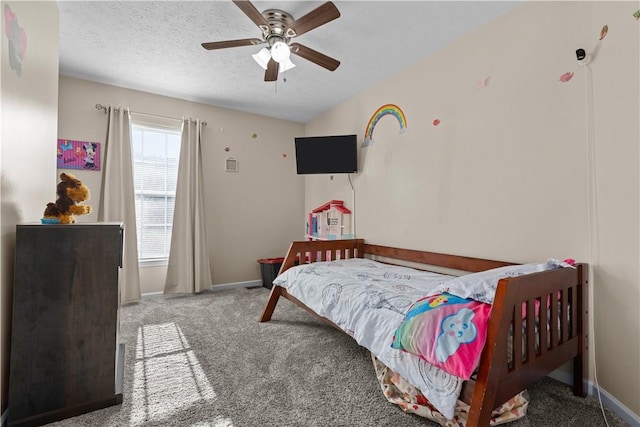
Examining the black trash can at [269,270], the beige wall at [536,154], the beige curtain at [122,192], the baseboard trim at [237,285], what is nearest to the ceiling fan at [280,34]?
the beige wall at [536,154]

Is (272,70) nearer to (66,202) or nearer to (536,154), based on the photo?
(66,202)

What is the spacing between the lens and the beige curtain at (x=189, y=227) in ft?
10.9

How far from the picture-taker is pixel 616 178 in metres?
1.41

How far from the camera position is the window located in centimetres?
329

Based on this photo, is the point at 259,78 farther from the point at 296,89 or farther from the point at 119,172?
the point at 119,172

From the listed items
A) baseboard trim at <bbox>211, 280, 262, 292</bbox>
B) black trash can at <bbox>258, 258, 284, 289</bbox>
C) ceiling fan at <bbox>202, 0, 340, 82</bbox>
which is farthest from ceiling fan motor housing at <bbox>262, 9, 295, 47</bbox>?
baseboard trim at <bbox>211, 280, 262, 292</bbox>

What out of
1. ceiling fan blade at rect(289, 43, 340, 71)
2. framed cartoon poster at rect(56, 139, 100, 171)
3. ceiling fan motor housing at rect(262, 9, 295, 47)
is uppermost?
ceiling fan motor housing at rect(262, 9, 295, 47)

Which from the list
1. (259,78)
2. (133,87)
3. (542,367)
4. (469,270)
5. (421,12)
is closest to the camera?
(542,367)

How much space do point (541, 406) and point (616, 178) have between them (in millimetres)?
1140

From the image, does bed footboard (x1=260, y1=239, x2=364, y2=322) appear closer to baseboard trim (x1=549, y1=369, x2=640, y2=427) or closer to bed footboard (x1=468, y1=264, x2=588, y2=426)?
bed footboard (x1=468, y1=264, x2=588, y2=426)

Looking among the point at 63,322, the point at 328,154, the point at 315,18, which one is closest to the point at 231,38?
the point at 315,18

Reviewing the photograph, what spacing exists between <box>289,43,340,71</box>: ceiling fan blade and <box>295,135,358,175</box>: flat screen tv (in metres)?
1.03

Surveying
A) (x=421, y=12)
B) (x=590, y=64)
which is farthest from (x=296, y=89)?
(x=590, y=64)

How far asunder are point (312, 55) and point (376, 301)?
1.71 metres
